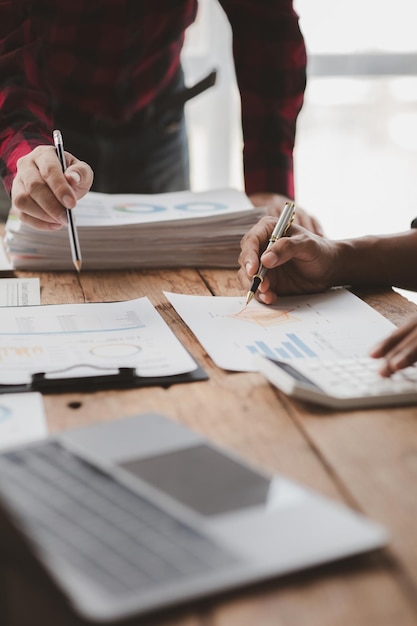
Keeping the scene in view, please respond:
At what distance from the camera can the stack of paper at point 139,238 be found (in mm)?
1357

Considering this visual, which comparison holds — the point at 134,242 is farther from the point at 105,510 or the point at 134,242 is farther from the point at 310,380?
the point at 105,510

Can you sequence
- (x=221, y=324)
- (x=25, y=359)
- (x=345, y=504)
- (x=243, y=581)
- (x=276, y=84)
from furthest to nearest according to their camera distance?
(x=276, y=84) < (x=221, y=324) < (x=25, y=359) < (x=345, y=504) < (x=243, y=581)

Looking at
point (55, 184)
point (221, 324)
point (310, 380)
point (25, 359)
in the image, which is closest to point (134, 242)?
point (55, 184)

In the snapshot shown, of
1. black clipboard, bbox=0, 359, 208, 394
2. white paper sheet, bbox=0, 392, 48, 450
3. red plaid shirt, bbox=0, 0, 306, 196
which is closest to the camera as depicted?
white paper sheet, bbox=0, 392, 48, 450

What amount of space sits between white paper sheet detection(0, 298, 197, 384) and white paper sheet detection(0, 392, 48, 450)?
0.04 m

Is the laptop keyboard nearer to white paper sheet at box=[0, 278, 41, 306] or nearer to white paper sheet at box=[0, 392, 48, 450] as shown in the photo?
white paper sheet at box=[0, 392, 48, 450]

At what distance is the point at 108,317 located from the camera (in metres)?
1.11

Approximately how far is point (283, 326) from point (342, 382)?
22cm

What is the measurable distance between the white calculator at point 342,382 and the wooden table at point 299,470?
0.01 metres

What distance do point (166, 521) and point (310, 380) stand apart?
345 mm

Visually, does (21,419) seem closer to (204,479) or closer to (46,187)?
(204,479)

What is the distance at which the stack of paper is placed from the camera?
4.45 feet

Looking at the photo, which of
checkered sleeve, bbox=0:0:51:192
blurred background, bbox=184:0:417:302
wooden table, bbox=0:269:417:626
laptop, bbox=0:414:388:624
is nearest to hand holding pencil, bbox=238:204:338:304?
wooden table, bbox=0:269:417:626

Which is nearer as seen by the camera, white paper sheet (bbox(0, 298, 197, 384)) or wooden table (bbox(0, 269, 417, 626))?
wooden table (bbox(0, 269, 417, 626))
